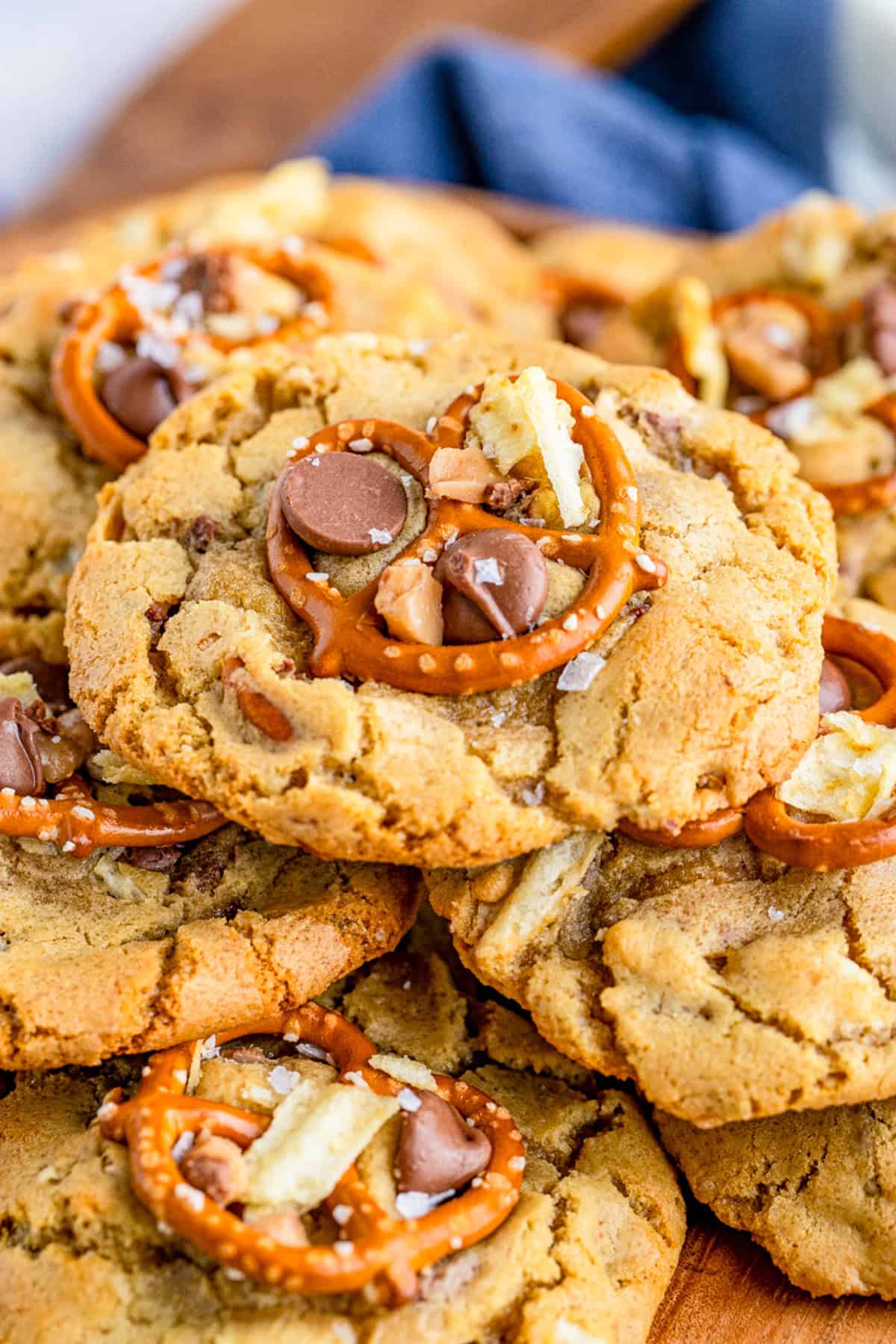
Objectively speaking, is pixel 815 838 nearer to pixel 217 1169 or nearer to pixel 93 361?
pixel 217 1169

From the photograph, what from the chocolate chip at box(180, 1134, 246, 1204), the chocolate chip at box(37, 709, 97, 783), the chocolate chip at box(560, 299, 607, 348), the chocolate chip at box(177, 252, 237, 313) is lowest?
the chocolate chip at box(180, 1134, 246, 1204)

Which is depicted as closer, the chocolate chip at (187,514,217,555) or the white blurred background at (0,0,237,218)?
the chocolate chip at (187,514,217,555)

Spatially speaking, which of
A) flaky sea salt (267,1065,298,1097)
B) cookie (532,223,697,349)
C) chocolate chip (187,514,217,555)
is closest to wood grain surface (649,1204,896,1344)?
flaky sea salt (267,1065,298,1097)

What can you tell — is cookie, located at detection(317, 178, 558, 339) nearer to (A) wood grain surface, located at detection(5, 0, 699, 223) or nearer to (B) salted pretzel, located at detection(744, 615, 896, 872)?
(A) wood grain surface, located at detection(5, 0, 699, 223)

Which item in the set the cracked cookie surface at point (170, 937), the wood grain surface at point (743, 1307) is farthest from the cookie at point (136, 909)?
A: the wood grain surface at point (743, 1307)

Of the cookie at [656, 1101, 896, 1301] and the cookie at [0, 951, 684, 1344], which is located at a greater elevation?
the cookie at [0, 951, 684, 1344]

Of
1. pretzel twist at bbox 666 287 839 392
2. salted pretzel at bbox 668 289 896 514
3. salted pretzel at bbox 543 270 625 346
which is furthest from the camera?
salted pretzel at bbox 543 270 625 346

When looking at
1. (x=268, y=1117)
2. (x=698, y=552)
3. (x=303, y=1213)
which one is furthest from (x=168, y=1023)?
(x=698, y=552)

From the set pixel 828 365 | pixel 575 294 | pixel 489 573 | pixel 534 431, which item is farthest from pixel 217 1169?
pixel 575 294
